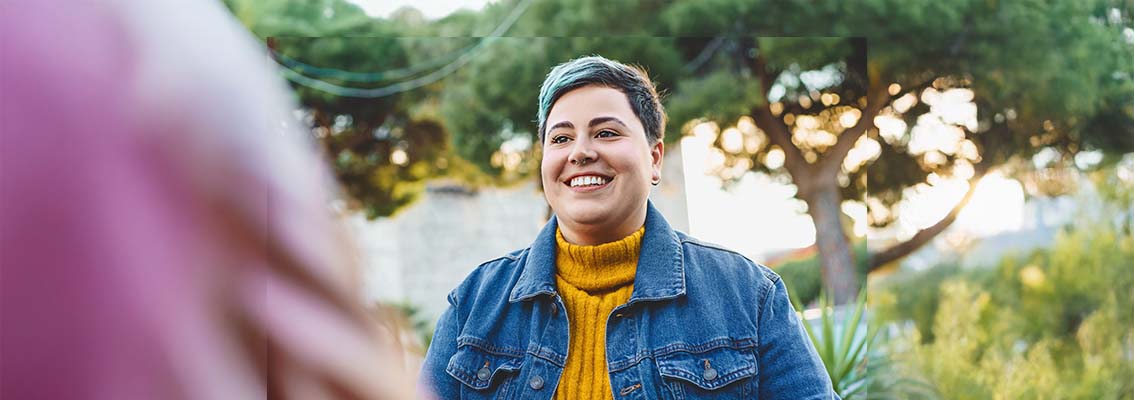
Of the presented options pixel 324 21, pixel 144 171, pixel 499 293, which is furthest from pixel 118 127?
pixel 324 21

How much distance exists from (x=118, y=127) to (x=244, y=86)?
32mm

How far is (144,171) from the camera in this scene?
232 millimetres

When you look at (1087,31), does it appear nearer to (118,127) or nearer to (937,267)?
(937,267)

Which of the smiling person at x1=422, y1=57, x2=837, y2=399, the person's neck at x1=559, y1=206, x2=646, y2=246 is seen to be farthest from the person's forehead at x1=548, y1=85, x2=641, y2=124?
the person's neck at x1=559, y1=206, x2=646, y2=246

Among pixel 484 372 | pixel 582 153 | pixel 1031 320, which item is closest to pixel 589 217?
pixel 582 153

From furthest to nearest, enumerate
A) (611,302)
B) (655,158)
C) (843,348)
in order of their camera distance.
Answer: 1. (843,348)
2. (655,158)
3. (611,302)

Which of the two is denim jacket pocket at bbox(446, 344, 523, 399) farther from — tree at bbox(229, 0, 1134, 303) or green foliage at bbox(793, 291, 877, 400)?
green foliage at bbox(793, 291, 877, 400)

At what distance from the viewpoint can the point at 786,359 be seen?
197cm

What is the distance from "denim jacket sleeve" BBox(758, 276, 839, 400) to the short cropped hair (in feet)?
1.51

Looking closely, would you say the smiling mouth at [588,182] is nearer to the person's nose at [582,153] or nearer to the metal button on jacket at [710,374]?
the person's nose at [582,153]

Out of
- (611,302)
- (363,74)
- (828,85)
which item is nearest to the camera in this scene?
(611,302)

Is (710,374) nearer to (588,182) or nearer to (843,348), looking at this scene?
(588,182)

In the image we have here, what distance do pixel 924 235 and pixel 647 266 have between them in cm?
228

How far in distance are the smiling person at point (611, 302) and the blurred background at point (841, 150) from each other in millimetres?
805
